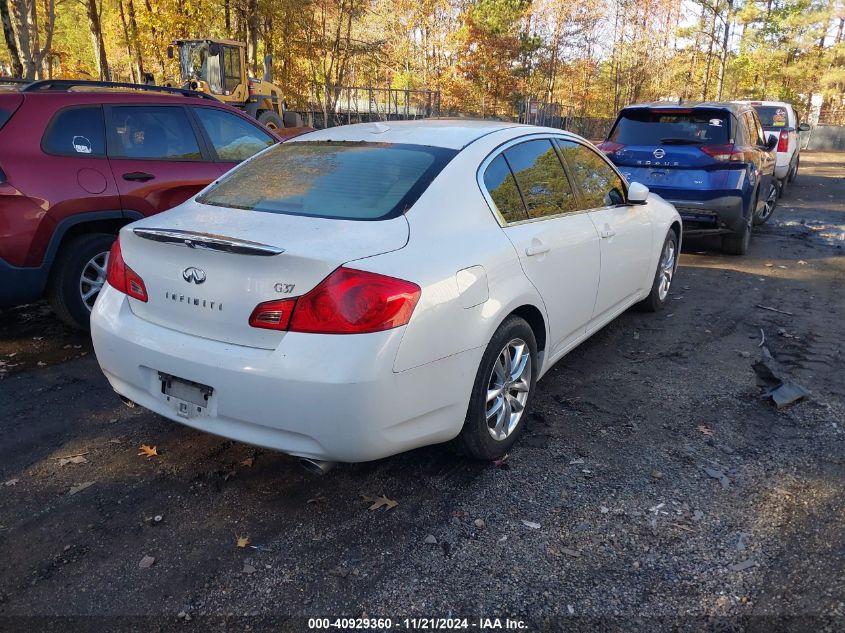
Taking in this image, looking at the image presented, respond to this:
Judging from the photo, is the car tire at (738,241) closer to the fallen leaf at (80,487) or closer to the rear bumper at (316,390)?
the rear bumper at (316,390)

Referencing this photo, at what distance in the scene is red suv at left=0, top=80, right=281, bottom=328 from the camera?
14.9 ft

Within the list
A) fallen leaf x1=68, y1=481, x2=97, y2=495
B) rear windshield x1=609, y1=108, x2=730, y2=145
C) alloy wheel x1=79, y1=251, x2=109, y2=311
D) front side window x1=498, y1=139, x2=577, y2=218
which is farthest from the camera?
rear windshield x1=609, y1=108, x2=730, y2=145

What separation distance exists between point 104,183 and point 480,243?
3377 mm

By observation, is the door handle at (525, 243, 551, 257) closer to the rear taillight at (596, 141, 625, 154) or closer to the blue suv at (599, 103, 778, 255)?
the blue suv at (599, 103, 778, 255)

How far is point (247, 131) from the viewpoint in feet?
20.4

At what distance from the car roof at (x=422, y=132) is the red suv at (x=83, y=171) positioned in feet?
6.18

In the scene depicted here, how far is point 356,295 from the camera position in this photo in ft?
8.37

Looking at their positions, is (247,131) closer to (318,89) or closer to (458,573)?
(458,573)

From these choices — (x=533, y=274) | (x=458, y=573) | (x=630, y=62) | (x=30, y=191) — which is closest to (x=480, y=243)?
(x=533, y=274)

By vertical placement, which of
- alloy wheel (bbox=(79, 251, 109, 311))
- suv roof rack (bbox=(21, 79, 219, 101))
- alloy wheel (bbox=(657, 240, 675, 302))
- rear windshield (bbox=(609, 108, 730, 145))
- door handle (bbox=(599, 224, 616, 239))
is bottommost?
alloy wheel (bbox=(657, 240, 675, 302))

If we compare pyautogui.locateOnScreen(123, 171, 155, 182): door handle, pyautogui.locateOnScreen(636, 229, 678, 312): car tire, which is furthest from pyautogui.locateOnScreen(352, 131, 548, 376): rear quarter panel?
pyautogui.locateOnScreen(123, 171, 155, 182): door handle

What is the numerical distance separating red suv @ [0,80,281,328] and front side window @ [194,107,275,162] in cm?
2

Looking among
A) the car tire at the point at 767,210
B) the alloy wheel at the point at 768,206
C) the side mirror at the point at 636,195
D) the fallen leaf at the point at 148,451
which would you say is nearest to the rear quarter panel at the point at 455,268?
the fallen leaf at the point at 148,451

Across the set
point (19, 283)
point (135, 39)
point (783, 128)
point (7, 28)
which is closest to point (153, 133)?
point (19, 283)
